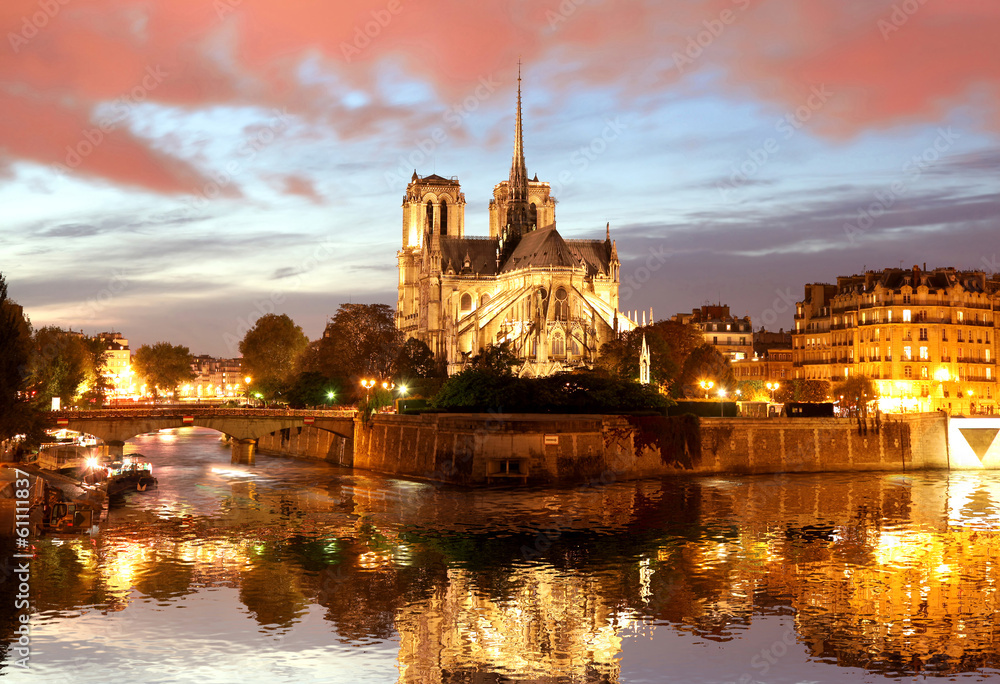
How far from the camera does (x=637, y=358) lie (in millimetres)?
86312

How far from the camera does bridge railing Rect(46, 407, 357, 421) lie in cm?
6391

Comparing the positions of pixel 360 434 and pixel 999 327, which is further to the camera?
pixel 999 327

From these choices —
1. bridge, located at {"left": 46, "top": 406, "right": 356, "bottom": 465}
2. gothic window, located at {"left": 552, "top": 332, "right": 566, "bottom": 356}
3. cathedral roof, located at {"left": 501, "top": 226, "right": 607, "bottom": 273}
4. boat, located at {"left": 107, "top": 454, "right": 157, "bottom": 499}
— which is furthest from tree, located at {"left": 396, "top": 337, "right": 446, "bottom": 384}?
boat, located at {"left": 107, "top": 454, "right": 157, "bottom": 499}

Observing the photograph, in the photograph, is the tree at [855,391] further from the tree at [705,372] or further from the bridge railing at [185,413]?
the bridge railing at [185,413]

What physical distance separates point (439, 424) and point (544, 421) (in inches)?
250

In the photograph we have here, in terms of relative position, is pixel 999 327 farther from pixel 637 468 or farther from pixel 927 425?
pixel 637 468

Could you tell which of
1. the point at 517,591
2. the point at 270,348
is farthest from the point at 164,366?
the point at 517,591

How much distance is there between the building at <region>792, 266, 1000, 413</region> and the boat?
196ft

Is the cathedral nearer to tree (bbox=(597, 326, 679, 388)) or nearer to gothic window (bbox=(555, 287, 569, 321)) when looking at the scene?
gothic window (bbox=(555, 287, 569, 321))

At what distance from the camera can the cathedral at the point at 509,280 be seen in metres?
107

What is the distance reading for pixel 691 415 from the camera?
64938 millimetres

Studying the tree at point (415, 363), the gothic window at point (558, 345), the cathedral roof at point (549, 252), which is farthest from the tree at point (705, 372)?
the cathedral roof at point (549, 252)

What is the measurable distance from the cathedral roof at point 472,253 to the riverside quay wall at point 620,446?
58.1 metres

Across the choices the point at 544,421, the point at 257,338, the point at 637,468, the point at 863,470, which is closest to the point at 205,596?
the point at 544,421
